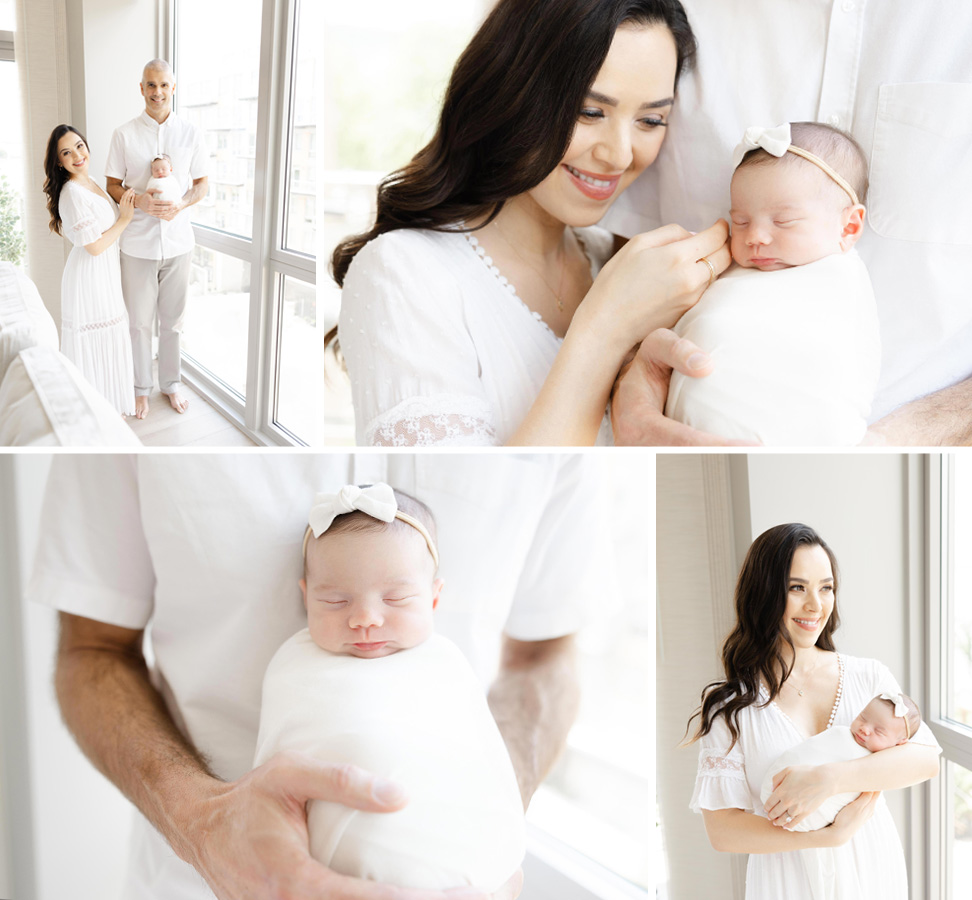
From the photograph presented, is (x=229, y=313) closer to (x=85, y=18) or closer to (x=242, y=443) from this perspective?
(x=242, y=443)

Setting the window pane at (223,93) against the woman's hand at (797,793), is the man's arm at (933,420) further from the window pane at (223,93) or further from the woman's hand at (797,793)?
the window pane at (223,93)

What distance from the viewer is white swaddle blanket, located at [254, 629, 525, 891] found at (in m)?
0.90

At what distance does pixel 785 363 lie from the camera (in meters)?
0.98

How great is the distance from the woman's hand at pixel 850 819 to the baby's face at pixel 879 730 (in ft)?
0.26

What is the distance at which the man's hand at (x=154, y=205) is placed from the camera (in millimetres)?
1116

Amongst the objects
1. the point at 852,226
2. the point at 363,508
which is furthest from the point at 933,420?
the point at 363,508

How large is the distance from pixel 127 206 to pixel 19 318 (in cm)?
22

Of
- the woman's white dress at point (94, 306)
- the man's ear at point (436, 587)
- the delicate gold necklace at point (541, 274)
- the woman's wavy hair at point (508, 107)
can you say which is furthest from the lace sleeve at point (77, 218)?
the man's ear at point (436, 587)

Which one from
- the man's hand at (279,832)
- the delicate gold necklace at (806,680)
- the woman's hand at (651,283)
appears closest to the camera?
the man's hand at (279,832)

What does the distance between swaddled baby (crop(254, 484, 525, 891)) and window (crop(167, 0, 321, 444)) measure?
0.97 feet

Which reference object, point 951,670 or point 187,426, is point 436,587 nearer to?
point 187,426

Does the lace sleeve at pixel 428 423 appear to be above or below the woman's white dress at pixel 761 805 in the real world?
above

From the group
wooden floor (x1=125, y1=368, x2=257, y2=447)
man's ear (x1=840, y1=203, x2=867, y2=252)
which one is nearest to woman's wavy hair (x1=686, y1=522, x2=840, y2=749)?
man's ear (x1=840, y1=203, x2=867, y2=252)

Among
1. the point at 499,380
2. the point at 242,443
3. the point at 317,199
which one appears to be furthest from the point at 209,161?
the point at 499,380
